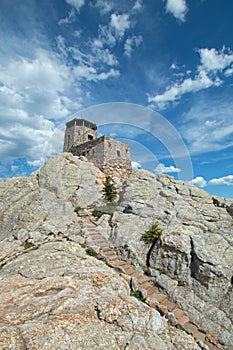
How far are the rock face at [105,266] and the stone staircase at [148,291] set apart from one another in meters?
0.37

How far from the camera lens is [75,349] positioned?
17.4 ft

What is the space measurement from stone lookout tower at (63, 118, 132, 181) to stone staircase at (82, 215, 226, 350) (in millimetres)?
15303

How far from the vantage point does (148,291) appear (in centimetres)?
998

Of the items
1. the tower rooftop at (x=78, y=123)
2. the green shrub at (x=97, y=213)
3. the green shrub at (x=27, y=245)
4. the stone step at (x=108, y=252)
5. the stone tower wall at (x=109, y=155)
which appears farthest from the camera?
the tower rooftop at (x=78, y=123)

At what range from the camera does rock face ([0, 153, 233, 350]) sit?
6.15 meters

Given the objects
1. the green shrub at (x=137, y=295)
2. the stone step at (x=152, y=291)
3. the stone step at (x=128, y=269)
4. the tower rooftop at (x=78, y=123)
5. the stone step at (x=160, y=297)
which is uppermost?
the tower rooftop at (x=78, y=123)

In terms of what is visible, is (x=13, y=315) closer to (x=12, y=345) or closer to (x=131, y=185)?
(x=12, y=345)

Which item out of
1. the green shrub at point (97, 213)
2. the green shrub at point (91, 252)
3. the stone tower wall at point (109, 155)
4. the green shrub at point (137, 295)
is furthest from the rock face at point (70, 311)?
the stone tower wall at point (109, 155)

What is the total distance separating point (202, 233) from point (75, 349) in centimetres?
1118

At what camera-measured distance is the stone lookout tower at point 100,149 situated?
28.8m

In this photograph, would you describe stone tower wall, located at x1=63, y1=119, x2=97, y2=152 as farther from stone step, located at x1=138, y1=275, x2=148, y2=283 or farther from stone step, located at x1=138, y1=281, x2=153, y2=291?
stone step, located at x1=138, y1=281, x2=153, y2=291

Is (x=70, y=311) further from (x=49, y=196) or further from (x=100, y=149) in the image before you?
(x=100, y=149)

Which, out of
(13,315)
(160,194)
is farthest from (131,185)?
(13,315)

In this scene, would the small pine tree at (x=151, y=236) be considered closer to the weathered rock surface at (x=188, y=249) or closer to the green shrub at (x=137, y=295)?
the weathered rock surface at (x=188, y=249)
